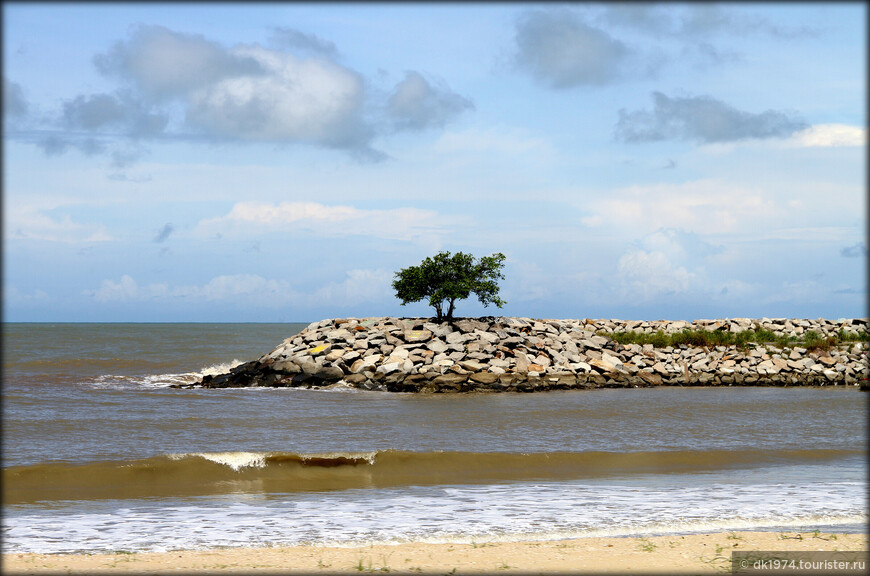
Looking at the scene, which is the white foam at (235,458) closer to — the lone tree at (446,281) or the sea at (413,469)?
the sea at (413,469)

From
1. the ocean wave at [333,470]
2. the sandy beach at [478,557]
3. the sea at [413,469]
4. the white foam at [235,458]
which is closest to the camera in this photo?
the sandy beach at [478,557]

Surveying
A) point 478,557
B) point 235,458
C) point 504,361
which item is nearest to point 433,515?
point 478,557

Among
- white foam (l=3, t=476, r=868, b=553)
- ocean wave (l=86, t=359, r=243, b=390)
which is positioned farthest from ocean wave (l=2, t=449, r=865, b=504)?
ocean wave (l=86, t=359, r=243, b=390)

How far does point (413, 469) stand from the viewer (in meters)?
15.0

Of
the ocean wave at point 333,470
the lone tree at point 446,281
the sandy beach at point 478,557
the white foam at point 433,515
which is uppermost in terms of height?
the lone tree at point 446,281

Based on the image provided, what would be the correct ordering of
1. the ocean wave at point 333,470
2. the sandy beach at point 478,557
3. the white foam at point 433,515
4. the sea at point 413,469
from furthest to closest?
the ocean wave at point 333,470, the sea at point 413,469, the white foam at point 433,515, the sandy beach at point 478,557

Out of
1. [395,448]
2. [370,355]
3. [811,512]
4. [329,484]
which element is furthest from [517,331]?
[811,512]

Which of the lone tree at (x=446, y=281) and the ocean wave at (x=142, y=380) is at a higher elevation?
the lone tree at (x=446, y=281)

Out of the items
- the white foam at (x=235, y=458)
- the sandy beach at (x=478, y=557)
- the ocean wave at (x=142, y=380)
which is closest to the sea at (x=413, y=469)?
the white foam at (x=235, y=458)

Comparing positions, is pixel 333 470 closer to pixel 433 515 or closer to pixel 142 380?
pixel 433 515

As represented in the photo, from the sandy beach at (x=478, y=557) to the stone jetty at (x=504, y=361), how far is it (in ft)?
65.0

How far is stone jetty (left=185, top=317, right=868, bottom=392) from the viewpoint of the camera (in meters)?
29.6

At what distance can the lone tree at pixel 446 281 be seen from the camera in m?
33.8

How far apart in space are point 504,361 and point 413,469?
1591 cm
